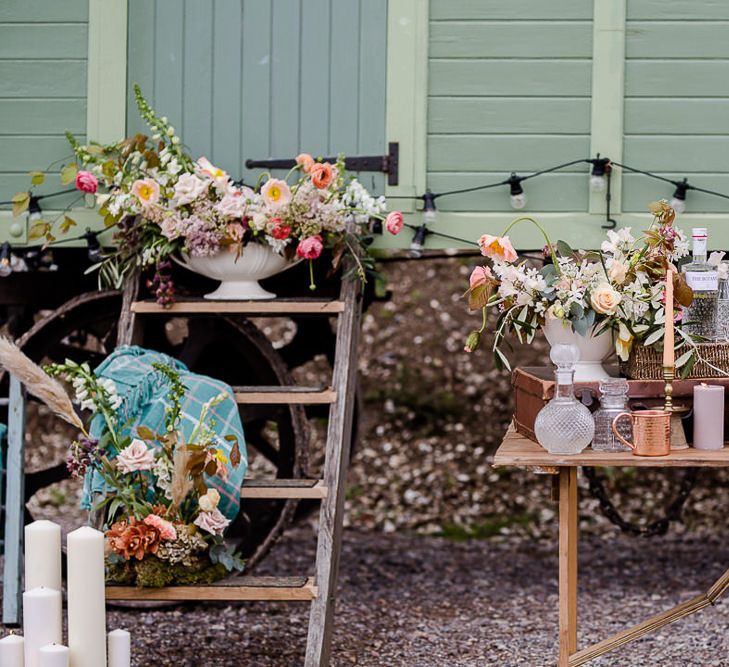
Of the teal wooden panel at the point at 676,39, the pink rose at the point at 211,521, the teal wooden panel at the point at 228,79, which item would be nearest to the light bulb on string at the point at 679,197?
the teal wooden panel at the point at 676,39

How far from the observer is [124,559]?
3.69 metres

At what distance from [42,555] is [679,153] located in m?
2.78

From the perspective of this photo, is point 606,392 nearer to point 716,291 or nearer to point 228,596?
point 716,291

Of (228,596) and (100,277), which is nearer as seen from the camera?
(228,596)

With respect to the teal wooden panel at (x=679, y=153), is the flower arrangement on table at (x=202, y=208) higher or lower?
lower

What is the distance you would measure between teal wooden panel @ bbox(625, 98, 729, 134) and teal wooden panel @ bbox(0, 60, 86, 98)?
2.15 metres

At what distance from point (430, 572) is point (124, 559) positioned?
95.1 inches

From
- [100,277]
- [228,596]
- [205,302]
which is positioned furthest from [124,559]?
[100,277]

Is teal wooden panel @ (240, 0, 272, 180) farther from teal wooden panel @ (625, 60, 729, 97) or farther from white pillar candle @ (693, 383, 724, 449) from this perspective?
white pillar candle @ (693, 383, 724, 449)

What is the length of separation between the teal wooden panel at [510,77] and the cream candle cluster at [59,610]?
2307mm

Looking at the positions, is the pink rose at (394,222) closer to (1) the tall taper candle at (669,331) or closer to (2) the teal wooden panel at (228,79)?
(2) the teal wooden panel at (228,79)

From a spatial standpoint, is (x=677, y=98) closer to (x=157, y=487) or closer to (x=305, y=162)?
(x=305, y=162)

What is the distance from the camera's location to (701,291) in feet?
12.1

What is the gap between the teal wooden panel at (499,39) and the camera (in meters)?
4.41
